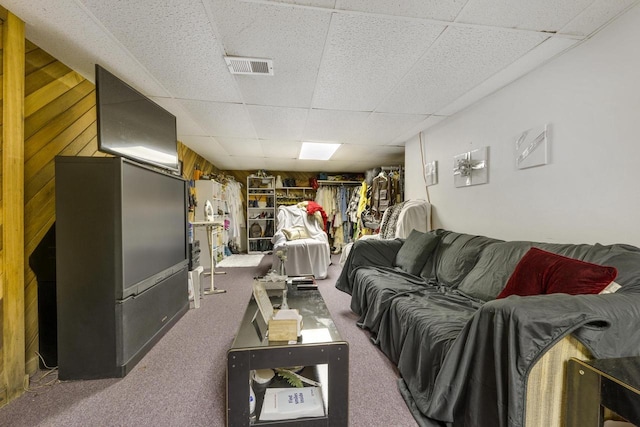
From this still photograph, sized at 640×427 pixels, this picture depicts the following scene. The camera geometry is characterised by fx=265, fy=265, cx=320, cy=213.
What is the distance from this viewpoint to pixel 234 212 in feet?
19.9

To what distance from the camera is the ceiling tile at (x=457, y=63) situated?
1.66m

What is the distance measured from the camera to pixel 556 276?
130cm

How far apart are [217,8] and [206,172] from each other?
13.9 ft

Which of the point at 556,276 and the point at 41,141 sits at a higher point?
the point at 41,141

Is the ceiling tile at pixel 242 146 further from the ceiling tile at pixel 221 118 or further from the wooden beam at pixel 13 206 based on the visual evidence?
the wooden beam at pixel 13 206

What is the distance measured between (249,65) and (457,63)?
1.54 metres

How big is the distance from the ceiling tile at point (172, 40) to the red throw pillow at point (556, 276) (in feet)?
7.52

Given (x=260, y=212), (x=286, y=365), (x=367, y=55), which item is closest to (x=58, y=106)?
(x=367, y=55)

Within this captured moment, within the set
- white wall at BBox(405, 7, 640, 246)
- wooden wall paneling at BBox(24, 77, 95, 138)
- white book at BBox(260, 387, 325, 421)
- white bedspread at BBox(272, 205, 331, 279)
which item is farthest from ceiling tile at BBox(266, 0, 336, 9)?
white bedspread at BBox(272, 205, 331, 279)

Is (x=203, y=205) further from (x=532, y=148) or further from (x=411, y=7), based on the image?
(x=532, y=148)

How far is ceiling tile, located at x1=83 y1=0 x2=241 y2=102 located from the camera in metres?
1.45

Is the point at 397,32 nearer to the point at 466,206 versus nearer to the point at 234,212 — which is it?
the point at 466,206

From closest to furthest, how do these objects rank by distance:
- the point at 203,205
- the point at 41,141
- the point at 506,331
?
the point at 506,331, the point at 41,141, the point at 203,205

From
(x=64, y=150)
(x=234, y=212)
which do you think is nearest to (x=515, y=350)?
(x=64, y=150)
